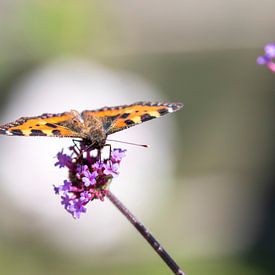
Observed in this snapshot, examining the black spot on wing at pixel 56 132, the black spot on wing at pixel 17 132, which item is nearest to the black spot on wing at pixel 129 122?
the black spot on wing at pixel 56 132

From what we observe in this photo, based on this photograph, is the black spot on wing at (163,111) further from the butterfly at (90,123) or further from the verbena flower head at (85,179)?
the verbena flower head at (85,179)

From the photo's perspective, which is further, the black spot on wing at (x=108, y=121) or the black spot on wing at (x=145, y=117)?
the black spot on wing at (x=108, y=121)

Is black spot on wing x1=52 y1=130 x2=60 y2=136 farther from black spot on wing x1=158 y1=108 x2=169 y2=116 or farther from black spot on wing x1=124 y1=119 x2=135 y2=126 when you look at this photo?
black spot on wing x1=158 y1=108 x2=169 y2=116

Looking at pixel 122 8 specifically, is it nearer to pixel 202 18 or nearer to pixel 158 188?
pixel 202 18

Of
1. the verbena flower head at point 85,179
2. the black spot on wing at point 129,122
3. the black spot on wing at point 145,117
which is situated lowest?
the verbena flower head at point 85,179

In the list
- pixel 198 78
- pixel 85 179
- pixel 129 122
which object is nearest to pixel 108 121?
pixel 129 122

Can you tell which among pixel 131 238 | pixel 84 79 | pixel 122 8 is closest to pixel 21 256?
pixel 131 238

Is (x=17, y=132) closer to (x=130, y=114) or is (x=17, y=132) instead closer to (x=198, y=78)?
(x=130, y=114)
